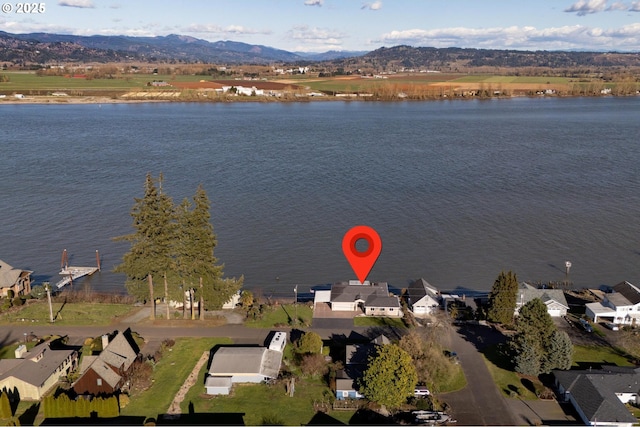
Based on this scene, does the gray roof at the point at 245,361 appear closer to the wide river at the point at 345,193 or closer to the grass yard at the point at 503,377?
the grass yard at the point at 503,377

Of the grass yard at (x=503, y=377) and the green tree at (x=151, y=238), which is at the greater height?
the green tree at (x=151, y=238)

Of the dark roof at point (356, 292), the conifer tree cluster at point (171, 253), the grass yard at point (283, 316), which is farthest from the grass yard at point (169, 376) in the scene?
the dark roof at point (356, 292)

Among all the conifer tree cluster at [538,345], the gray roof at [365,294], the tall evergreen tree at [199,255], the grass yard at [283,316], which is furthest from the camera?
the gray roof at [365,294]

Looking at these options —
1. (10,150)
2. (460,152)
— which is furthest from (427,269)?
(10,150)

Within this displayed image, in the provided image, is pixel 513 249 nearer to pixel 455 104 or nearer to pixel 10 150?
pixel 10 150

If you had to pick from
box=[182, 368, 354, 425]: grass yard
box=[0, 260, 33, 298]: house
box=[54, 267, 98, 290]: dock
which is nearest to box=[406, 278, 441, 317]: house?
box=[182, 368, 354, 425]: grass yard

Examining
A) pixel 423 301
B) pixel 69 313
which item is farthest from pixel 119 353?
pixel 423 301

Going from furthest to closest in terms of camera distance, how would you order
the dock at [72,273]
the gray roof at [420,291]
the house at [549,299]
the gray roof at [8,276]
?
the dock at [72,273]
the gray roof at [8,276]
the gray roof at [420,291]
the house at [549,299]
